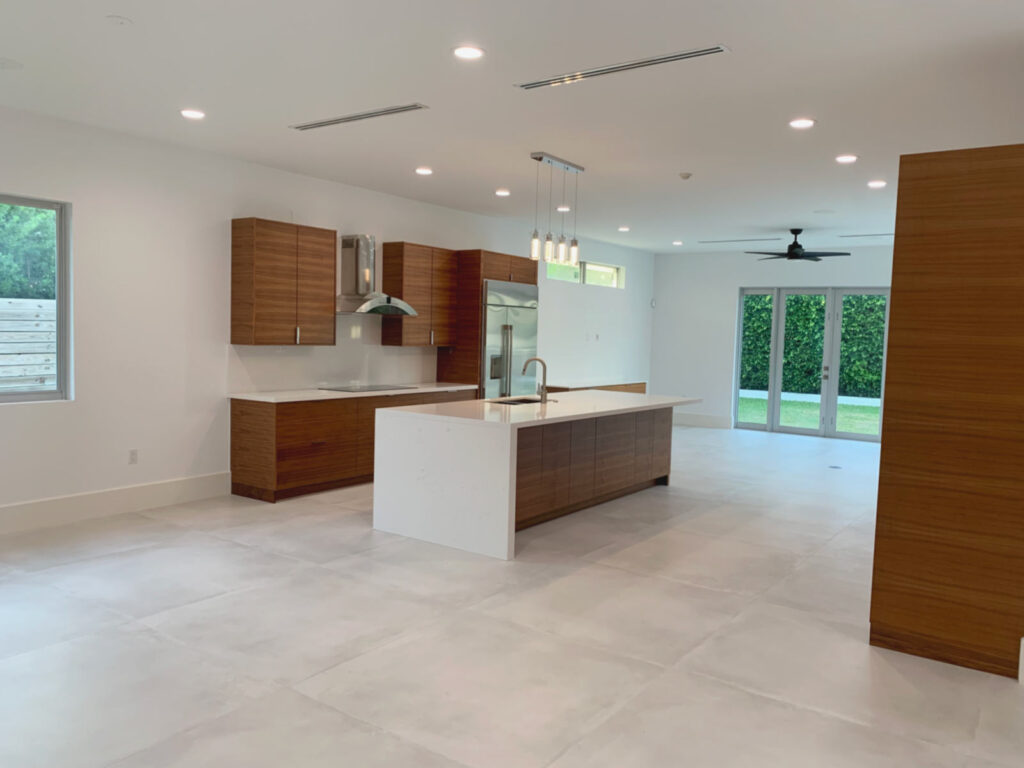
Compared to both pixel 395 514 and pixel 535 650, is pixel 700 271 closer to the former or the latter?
pixel 395 514

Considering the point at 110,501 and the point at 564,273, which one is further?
the point at 564,273

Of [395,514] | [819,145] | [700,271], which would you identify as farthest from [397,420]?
[700,271]

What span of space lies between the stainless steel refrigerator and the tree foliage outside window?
4065 mm

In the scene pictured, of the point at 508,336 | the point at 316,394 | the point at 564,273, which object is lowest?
the point at 316,394

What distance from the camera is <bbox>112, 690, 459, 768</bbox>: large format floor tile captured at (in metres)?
2.39

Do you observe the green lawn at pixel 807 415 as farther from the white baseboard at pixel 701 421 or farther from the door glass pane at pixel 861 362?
the white baseboard at pixel 701 421

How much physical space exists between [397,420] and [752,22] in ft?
10.6

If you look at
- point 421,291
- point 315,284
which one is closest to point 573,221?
point 421,291

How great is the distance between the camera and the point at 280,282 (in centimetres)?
627

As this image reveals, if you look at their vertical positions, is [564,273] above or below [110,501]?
above

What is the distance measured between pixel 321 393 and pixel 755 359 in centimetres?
779

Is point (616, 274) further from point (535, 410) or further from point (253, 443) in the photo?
point (253, 443)

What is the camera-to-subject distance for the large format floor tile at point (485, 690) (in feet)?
8.43

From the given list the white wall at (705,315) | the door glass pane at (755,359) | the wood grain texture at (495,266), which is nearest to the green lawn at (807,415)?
the door glass pane at (755,359)
